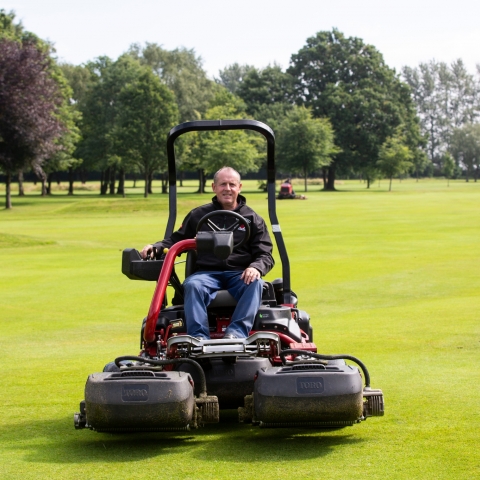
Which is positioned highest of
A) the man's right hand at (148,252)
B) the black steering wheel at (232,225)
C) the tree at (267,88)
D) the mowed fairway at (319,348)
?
the tree at (267,88)

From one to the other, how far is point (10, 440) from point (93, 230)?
3197 centimetres

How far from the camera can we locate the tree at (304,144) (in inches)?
3760

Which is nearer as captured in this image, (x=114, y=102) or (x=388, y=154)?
(x=114, y=102)

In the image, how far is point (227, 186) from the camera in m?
7.43

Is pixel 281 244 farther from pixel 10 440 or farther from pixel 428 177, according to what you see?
pixel 428 177

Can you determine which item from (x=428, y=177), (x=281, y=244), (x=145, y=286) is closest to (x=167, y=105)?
(x=145, y=286)

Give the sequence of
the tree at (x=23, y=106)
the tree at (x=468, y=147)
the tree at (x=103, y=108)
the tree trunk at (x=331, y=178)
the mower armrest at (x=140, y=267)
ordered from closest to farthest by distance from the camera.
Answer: the mower armrest at (x=140, y=267) → the tree at (x=23, y=106) → the tree at (x=103, y=108) → the tree trunk at (x=331, y=178) → the tree at (x=468, y=147)

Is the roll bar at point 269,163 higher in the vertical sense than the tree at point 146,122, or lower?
lower

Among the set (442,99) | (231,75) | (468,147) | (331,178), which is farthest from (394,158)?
(231,75)

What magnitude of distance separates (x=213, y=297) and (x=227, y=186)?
1079 mm

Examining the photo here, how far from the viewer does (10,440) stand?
6.45 metres

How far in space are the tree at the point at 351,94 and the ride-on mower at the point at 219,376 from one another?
97460 millimetres

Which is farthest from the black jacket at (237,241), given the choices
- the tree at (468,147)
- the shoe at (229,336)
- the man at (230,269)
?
the tree at (468,147)

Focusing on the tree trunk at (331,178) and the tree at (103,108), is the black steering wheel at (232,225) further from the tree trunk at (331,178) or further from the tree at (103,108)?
the tree trunk at (331,178)
